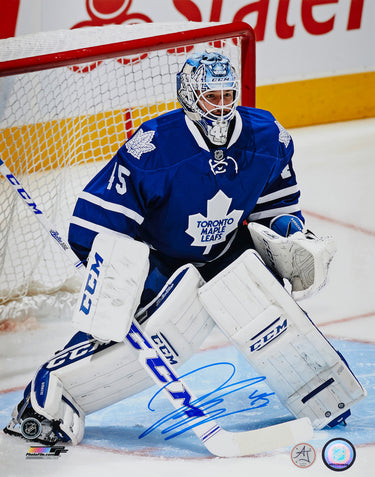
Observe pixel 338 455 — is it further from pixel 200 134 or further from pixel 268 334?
pixel 200 134

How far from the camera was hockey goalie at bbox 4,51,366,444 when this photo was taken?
2096 millimetres

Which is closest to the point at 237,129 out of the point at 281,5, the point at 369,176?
the point at 369,176

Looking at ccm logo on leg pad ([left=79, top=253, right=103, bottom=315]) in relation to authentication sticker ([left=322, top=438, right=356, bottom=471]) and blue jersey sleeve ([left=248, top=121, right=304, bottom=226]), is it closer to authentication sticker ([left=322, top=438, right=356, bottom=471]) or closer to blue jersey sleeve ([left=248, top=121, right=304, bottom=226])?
blue jersey sleeve ([left=248, top=121, right=304, bottom=226])

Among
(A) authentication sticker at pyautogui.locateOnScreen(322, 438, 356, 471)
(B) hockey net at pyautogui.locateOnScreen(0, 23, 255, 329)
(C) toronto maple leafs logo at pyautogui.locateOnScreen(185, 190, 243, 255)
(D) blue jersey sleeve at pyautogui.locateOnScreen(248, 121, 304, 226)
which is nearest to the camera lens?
(A) authentication sticker at pyautogui.locateOnScreen(322, 438, 356, 471)

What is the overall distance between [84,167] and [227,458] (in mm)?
1529

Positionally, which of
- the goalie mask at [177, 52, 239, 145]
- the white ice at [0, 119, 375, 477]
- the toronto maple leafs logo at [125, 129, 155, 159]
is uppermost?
the goalie mask at [177, 52, 239, 145]

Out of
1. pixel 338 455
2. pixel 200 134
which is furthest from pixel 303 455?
pixel 200 134

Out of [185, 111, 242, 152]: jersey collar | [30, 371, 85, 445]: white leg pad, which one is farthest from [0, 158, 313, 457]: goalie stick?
[185, 111, 242, 152]: jersey collar

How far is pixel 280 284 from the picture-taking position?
2148 millimetres

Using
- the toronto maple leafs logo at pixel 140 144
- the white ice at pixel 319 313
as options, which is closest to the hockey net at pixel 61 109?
the white ice at pixel 319 313

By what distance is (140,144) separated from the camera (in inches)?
84.8

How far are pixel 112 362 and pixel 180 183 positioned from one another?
47 centimetres

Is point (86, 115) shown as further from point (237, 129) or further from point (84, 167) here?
point (237, 129)
